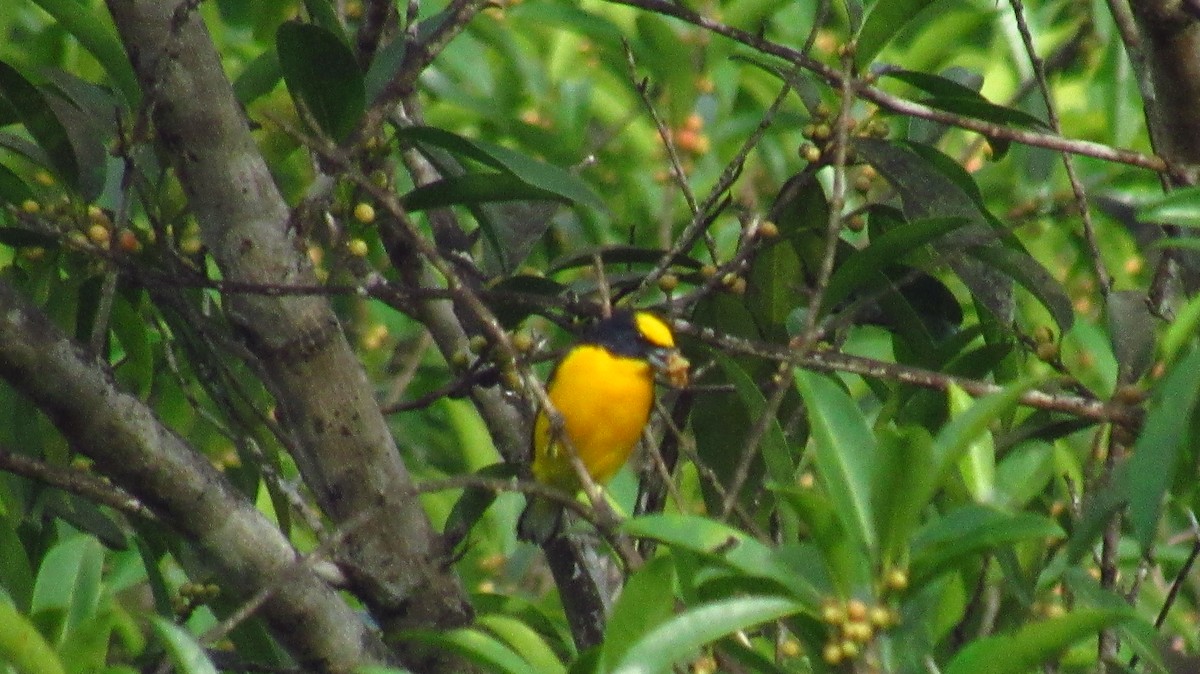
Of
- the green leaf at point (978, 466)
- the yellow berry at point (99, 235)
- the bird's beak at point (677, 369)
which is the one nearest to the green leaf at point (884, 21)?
the bird's beak at point (677, 369)

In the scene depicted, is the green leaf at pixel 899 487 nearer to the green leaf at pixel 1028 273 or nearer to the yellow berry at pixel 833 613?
the yellow berry at pixel 833 613

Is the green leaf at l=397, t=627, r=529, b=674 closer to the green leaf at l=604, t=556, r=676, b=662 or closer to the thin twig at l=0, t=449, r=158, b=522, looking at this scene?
the green leaf at l=604, t=556, r=676, b=662

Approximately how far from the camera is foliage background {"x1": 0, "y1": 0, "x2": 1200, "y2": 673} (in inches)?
69.1

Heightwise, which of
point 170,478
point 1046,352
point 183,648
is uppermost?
point 1046,352

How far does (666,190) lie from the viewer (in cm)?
482

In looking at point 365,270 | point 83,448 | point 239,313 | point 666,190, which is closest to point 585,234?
point 666,190

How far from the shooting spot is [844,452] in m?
1.79

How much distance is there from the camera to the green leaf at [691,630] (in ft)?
5.24

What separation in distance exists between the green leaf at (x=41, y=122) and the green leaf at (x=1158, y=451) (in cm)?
177

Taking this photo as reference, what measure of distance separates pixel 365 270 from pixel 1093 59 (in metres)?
3.27

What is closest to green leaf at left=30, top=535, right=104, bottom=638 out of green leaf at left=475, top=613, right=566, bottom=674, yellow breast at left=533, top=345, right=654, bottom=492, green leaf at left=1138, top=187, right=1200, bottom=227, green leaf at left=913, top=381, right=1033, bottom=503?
green leaf at left=475, top=613, right=566, bottom=674

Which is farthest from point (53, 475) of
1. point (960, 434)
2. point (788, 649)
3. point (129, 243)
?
point (960, 434)

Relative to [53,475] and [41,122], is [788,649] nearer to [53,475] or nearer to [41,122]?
[53,475]

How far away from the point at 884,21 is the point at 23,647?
4.90 ft
